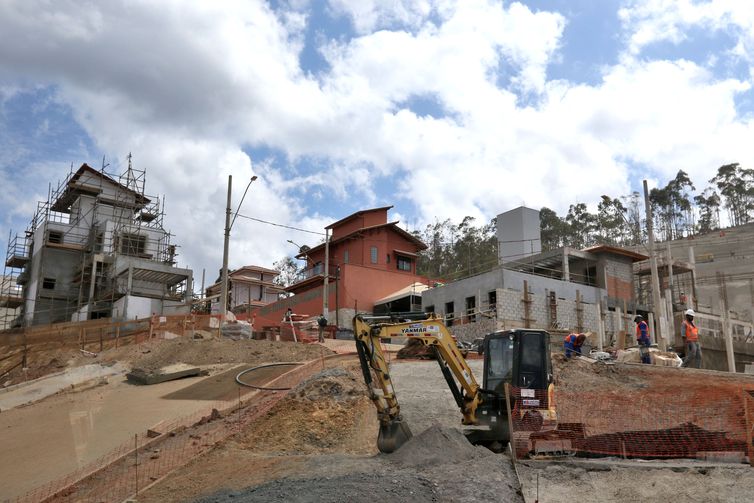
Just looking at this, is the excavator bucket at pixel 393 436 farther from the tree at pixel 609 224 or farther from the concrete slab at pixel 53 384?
the tree at pixel 609 224

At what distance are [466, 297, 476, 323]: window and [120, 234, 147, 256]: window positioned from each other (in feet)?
88.2

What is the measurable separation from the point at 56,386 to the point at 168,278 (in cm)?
2558

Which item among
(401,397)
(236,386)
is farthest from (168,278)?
(401,397)

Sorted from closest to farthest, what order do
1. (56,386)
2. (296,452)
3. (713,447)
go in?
(713,447)
(296,452)
(56,386)

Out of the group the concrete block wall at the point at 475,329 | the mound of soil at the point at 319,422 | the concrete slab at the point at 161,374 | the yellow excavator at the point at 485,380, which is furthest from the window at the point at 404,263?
the yellow excavator at the point at 485,380

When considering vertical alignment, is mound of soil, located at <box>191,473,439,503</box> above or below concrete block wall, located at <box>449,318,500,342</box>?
below

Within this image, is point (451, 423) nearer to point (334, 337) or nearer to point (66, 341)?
point (334, 337)

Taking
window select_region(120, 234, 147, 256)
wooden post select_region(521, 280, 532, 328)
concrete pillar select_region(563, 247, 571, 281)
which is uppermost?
window select_region(120, 234, 147, 256)

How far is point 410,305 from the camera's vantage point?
4534cm

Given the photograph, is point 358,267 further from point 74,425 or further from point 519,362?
point 519,362

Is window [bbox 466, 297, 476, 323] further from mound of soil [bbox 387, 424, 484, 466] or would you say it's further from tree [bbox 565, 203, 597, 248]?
tree [bbox 565, 203, 597, 248]

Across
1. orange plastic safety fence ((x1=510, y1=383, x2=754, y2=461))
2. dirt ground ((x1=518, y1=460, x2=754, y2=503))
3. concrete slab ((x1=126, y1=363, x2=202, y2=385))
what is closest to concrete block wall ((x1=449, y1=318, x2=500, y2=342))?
concrete slab ((x1=126, y1=363, x2=202, y2=385))

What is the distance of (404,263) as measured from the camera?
52625 millimetres

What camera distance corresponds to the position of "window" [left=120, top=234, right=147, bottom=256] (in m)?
49.3
